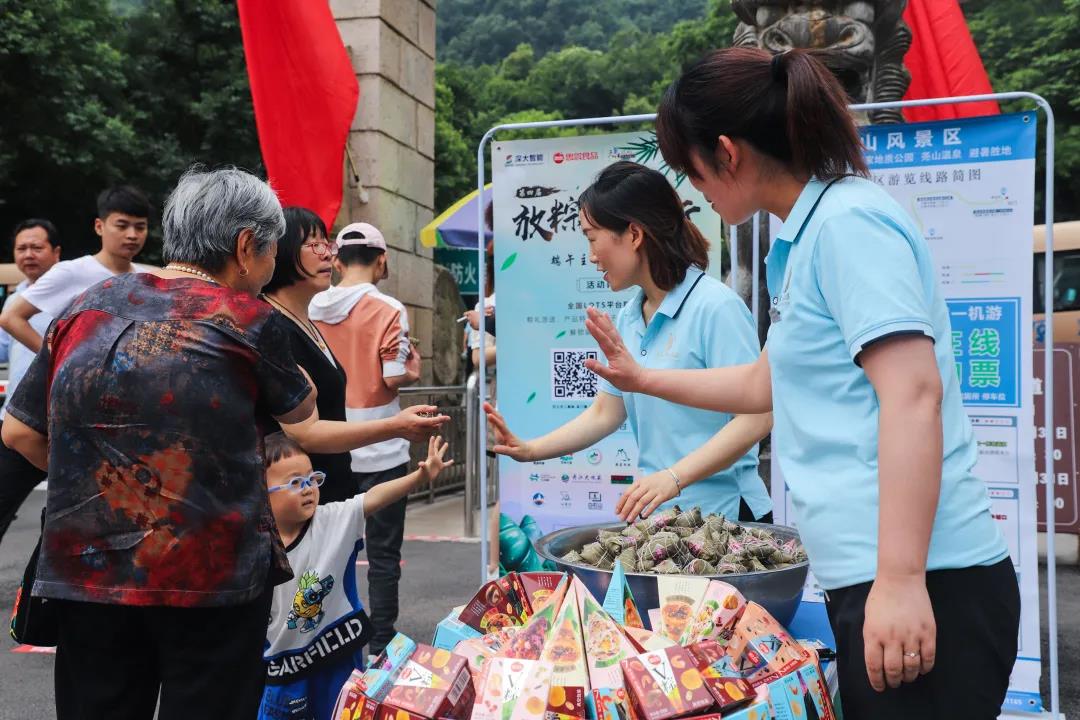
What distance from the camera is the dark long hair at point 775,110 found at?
150 cm

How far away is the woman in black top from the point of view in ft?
9.29

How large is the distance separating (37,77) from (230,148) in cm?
418

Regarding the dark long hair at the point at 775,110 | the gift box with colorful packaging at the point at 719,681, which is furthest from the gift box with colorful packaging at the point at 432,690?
the dark long hair at the point at 775,110

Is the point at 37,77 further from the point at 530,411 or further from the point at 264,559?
the point at 264,559

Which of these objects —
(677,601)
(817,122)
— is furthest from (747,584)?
(817,122)

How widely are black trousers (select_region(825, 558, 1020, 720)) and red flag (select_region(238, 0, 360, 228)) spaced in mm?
5261

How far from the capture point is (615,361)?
217cm

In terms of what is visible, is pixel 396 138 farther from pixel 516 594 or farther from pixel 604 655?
pixel 604 655

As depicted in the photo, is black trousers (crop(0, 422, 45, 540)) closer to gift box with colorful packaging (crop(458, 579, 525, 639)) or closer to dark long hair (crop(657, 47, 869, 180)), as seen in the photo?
gift box with colorful packaging (crop(458, 579, 525, 639))

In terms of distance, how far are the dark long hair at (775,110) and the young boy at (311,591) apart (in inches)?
54.1

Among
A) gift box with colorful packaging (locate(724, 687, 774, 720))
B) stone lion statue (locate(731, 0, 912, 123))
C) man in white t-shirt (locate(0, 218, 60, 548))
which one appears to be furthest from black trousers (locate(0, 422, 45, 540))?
stone lion statue (locate(731, 0, 912, 123))

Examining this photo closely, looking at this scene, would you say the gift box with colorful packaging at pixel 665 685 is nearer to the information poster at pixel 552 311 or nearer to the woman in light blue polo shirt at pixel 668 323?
the woman in light blue polo shirt at pixel 668 323

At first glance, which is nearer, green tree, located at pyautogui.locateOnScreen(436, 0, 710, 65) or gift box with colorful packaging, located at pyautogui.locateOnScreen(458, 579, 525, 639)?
gift box with colorful packaging, located at pyautogui.locateOnScreen(458, 579, 525, 639)

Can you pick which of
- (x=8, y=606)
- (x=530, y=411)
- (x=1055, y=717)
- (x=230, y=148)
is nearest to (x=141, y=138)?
(x=230, y=148)
